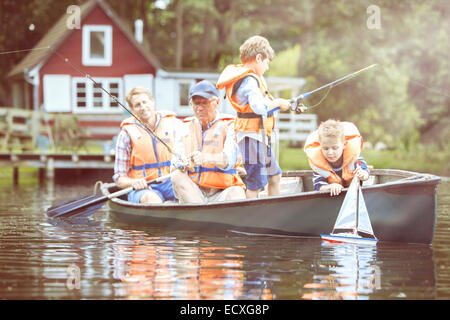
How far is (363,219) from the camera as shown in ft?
20.6

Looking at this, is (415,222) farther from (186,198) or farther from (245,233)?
(186,198)

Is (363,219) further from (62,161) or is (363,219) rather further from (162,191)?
(62,161)

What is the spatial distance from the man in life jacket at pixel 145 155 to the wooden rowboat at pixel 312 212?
0.90 feet

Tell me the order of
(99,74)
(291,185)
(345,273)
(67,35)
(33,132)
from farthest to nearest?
(99,74), (67,35), (33,132), (291,185), (345,273)

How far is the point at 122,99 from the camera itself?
2417cm

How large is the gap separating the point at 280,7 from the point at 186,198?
23971 mm

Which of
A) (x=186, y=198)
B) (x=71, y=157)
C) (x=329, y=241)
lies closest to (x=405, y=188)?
(x=329, y=241)

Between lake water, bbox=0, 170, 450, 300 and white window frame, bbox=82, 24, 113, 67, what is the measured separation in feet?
56.3

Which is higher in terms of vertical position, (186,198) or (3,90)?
(3,90)

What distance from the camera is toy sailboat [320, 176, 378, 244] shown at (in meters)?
6.18

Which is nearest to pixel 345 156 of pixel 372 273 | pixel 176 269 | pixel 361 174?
pixel 361 174

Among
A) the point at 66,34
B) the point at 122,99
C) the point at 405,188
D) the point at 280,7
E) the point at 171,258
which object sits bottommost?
the point at 171,258

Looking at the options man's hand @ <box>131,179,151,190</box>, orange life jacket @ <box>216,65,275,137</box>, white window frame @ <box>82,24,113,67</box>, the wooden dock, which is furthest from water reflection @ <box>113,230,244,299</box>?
white window frame @ <box>82,24,113,67</box>

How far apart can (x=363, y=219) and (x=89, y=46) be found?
64.6ft
